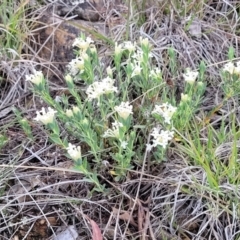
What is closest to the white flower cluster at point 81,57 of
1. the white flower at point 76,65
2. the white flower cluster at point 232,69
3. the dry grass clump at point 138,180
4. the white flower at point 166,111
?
the white flower at point 76,65

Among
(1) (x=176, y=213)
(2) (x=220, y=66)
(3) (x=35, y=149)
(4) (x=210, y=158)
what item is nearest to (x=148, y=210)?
(1) (x=176, y=213)

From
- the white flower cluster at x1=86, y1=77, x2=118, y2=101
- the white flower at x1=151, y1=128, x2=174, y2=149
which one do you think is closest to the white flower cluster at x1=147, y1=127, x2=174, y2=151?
the white flower at x1=151, y1=128, x2=174, y2=149

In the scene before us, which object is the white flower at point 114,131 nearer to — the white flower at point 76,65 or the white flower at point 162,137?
the white flower at point 162,137

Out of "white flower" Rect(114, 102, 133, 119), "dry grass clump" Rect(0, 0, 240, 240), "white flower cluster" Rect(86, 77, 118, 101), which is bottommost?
"dry grass clump" Rect(0, 0, 240, 240)

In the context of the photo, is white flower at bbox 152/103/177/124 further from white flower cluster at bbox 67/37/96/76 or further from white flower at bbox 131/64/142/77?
white flower cluster at bbox 67/37/96/76

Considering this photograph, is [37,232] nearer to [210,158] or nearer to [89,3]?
[210,158]
